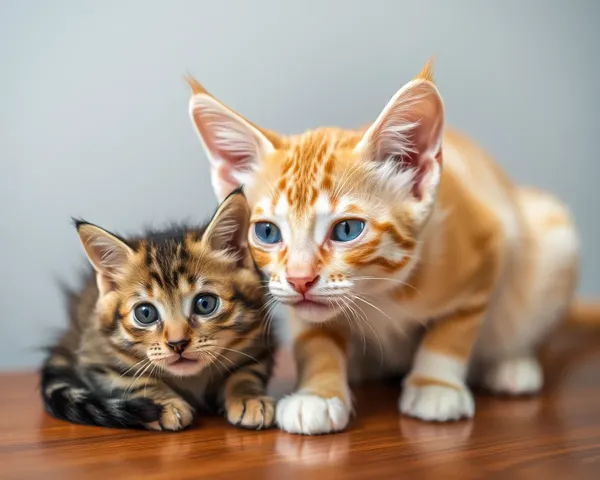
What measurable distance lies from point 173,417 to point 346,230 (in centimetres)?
38

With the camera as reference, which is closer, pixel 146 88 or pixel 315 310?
pixel 315 310

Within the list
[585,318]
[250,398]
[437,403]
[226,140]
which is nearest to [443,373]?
[437,403]

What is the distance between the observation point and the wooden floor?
91 centimetres

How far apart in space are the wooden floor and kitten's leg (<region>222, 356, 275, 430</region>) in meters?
0.02

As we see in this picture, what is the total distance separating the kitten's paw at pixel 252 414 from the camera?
108 cm

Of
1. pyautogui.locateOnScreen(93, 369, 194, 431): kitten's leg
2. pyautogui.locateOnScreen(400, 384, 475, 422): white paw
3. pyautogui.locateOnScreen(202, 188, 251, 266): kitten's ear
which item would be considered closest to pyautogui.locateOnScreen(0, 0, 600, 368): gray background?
pyautogui.locateOnScreen(93, 369, 194, 431): kitten's leg

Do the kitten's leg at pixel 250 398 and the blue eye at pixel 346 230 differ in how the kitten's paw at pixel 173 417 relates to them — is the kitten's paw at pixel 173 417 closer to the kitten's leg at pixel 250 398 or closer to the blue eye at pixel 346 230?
the kitten's leg at pixel 250 398

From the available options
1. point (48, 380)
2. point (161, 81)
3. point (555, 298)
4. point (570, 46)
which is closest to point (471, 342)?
point (555, 298)

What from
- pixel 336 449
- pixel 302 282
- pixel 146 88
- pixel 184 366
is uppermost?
pixel 146 88

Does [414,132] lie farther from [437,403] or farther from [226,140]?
[437,403]

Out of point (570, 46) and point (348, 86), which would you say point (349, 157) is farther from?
point (570, 46)

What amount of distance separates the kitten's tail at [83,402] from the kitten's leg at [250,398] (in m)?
0.12

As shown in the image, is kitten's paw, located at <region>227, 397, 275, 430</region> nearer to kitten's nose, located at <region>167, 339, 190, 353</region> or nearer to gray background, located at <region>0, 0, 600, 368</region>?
kitten's nose, located at <region>167, 339, 190, 353</region>

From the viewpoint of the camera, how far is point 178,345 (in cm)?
103
